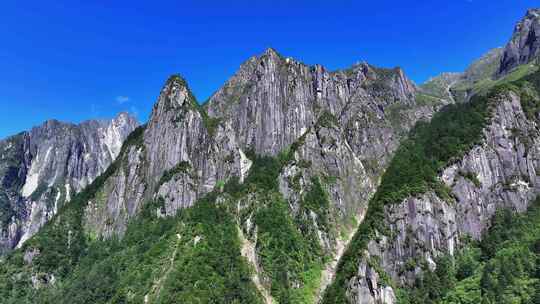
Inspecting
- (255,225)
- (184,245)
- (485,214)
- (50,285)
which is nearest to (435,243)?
(485,214)

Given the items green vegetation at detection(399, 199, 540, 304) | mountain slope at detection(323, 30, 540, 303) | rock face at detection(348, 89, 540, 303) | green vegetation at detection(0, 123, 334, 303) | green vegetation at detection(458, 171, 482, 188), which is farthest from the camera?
green vegetation at detection(458, 171, 482, 188)

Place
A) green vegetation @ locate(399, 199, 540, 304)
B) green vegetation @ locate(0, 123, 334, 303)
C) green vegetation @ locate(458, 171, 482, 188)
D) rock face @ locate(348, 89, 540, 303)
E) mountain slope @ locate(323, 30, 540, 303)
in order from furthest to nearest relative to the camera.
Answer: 1. green vegetation @ locate(458, 171, 482, 188)
2. rock face @ locate(348, 89, 540, 303)
3. mountain slope @ locate(323, 30, 540, 303)
4. green vegetation @ locate(0, 123, 334, 303)
5. green vegetation @ locate(399, 199, 540, 304)

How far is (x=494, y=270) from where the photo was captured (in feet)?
487

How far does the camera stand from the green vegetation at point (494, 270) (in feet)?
453

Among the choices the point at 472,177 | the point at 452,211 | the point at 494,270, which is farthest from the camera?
the point at 472,177

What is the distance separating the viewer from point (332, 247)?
198 metres

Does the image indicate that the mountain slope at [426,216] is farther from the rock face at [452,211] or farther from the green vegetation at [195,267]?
the green vegetation at [195,267]

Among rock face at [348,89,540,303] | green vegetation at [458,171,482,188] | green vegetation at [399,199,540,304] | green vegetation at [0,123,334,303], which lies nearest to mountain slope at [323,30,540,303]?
rock face at [348,89,540,303]

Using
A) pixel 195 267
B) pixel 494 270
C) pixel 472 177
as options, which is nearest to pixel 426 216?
pixel 472 177

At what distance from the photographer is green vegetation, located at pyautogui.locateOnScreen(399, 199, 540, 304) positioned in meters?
138

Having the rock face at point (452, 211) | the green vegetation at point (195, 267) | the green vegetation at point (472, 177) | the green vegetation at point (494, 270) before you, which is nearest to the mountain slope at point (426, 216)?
the rock face at point (452, 211)

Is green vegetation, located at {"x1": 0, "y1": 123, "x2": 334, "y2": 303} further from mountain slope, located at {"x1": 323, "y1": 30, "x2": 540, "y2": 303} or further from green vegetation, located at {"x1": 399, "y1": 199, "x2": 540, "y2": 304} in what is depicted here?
green vegetation, located at {"x1": 399, "y1": 199, "x2": 540, "y2": 304}

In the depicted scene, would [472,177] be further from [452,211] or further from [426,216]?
[426,216]

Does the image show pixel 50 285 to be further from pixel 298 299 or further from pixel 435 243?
pixel 435 243
